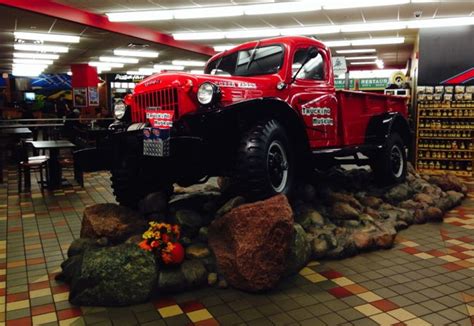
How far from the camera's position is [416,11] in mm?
9055

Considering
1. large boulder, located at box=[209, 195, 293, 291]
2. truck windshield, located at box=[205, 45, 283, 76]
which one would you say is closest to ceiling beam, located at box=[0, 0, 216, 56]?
truck windshield, located at box=[205, 45, 283, 76]

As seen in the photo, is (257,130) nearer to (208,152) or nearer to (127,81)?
(208,152)

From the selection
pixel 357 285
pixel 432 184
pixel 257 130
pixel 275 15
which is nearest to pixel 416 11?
pixel 275 15

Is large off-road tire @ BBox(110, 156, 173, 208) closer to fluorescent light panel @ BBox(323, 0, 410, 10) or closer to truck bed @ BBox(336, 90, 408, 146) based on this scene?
truck bed @ BBox(336, 90, 408, 146)

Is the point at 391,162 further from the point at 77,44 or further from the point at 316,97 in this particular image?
the point at 77,44

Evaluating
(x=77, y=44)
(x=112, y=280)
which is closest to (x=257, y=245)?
(x=112, y=280)

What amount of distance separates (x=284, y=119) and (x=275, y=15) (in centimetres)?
596

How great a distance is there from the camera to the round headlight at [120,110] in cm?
446

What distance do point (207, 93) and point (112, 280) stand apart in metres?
1.64

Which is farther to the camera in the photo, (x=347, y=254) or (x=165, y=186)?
(x=165, y=186)

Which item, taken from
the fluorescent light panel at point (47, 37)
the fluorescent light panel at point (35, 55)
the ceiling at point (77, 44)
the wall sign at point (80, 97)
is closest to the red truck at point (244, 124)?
the ceiling at point (77, 44)

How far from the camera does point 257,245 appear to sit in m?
3.25

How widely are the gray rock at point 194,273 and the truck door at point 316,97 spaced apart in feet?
6.50

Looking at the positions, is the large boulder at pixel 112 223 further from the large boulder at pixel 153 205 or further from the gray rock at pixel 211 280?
the gray rock at pixel 211 280
